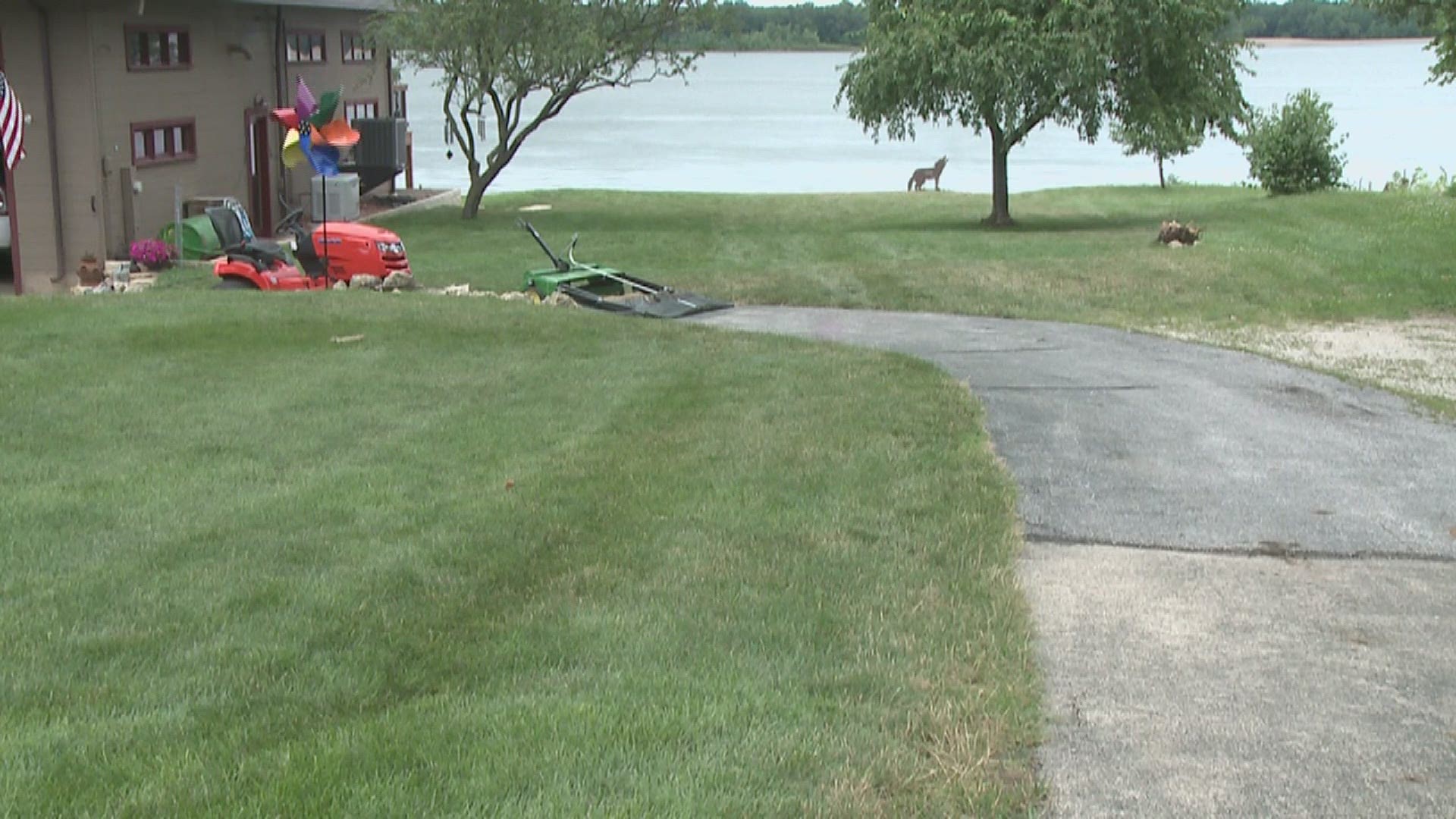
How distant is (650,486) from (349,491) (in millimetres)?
1380

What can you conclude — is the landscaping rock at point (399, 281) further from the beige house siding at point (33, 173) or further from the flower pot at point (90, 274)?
the beige house siding at point (33, 173)

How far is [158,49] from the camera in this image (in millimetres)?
21828

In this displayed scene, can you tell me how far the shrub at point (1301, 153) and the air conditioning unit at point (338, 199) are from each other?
1741 cm

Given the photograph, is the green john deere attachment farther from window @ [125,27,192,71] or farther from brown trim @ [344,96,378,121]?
brown trim @ [344,96,378,121]

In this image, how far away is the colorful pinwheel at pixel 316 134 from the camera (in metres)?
15.4

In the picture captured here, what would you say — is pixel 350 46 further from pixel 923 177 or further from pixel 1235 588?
pixel 1235 588

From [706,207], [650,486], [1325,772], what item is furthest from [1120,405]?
[706,207]

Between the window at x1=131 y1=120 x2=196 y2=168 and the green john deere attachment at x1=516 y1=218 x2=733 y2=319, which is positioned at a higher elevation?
the window at x1=131 y1=120 x2=196 y2=168

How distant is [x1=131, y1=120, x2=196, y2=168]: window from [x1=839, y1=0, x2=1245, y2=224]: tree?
10.8 meters

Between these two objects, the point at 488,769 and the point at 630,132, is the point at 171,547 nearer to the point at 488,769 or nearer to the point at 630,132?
the point at 488,769

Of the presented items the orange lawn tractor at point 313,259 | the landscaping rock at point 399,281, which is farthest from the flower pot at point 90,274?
the landscaping rock at point 399,281

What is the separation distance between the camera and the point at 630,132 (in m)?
66.9

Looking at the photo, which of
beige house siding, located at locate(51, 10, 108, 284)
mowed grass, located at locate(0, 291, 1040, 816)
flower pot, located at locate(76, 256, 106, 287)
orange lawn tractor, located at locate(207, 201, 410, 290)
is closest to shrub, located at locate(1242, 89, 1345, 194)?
orange lawn tractor, located at locate(207, 201, 410, 290)

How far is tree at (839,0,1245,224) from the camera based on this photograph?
84.8 ft
